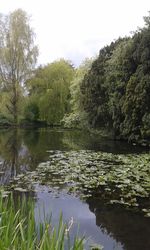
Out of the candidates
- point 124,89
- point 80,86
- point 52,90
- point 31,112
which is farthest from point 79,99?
point 31,112

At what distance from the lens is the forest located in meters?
13.9

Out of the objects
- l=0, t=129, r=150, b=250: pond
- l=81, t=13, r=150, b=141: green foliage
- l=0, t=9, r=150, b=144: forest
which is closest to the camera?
l=0, t=129, r=150, b=250: pond

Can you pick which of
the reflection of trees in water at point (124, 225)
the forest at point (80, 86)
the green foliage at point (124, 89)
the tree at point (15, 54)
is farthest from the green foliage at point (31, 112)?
the reflection of trees in water at point (124, 225)

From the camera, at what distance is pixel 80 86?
21125mm

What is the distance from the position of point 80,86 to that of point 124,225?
17181mm

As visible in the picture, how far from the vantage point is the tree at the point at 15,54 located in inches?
1176

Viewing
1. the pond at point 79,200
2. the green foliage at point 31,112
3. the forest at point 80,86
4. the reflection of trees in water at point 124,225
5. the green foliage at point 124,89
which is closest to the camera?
the reflection of trees in water at point 124,225

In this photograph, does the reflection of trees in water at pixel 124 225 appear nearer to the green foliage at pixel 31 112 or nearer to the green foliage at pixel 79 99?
the green foliage at pixel 79 99

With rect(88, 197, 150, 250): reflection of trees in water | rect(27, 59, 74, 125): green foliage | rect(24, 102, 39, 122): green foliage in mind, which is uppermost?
rect(27, 59, 74, 125): green foliage

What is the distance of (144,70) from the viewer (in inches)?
527

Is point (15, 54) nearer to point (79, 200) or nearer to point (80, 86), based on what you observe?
point (80, 86)

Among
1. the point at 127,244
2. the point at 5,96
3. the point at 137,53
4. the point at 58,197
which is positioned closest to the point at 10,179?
the point at 58,197

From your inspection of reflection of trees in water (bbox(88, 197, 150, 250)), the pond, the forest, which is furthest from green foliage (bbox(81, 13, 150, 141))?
reflection of trees in water (bbox(88, 197, 150, 250))

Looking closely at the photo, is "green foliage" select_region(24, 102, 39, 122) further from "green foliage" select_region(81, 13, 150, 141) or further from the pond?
the pond
